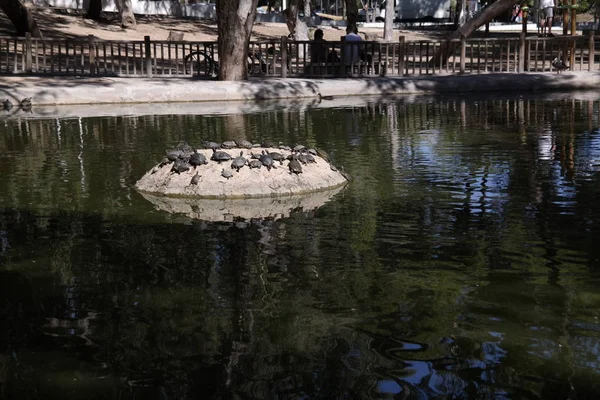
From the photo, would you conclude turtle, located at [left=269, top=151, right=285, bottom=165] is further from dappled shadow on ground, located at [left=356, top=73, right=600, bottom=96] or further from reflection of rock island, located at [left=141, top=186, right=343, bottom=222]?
dappled shadow on ground, located at [left=356, top=73, right=600, bottom=96]

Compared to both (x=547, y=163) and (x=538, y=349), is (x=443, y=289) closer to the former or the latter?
(x=538, y=349)

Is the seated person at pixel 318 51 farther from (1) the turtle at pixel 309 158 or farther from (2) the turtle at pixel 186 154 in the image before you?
(2) the turtle at pixel 186 154

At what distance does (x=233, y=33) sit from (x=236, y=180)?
1397cm

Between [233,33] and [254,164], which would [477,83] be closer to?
[233,33]

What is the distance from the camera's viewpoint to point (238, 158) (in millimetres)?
11188

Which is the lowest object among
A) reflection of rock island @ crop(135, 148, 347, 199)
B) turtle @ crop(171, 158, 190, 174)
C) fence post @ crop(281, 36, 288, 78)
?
reflection of rock island @ crop(135, 148, 347, 199)

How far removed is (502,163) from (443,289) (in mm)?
6485

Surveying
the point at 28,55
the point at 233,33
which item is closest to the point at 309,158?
the point at 233,33

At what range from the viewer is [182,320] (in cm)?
682

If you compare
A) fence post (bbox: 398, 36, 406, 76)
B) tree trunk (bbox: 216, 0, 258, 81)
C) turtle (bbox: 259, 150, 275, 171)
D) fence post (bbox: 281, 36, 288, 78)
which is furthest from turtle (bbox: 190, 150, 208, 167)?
fence post (bbox: 398, 36, 406, 76)

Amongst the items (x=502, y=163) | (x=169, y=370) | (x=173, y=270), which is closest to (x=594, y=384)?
(x=169, y=370)

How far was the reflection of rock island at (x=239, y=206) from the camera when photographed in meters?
10.2

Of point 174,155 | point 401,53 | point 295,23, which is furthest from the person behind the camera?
point 295,23

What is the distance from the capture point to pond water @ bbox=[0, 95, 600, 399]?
5.81m
